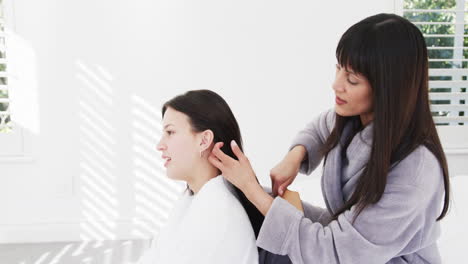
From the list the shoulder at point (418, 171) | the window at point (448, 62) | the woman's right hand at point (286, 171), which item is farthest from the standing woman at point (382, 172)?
the window at point (448, 62)

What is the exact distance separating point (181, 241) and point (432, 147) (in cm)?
63

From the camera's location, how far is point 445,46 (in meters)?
2.67

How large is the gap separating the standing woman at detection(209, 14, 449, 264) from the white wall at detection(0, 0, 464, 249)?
1515 millimetres

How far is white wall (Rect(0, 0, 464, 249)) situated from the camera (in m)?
2.46

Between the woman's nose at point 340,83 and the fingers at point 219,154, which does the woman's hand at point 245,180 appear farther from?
the woman's nose at point 340,83

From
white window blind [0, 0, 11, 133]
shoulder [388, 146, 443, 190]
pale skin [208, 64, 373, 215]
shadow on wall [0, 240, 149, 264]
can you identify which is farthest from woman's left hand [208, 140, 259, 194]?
white window blind [0, 0, 11, 133]

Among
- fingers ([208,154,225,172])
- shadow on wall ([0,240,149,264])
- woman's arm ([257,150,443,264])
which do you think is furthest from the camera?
shadow on wall ([0,240,149,264])

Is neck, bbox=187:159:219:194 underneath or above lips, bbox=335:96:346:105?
underneath

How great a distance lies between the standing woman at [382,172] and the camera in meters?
0.95

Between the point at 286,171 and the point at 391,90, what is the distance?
43 cm

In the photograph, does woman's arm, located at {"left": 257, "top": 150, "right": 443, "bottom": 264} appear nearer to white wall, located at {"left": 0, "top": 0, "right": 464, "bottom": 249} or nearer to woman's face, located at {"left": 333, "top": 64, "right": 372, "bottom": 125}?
woman's face, located at {"left": 333, "top": 64, "right": 372, "bottom": 125}

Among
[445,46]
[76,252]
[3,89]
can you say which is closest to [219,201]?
[76,252]

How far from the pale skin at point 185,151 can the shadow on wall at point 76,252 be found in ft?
4.41

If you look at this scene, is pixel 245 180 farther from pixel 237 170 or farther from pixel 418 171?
pixel 418 171
